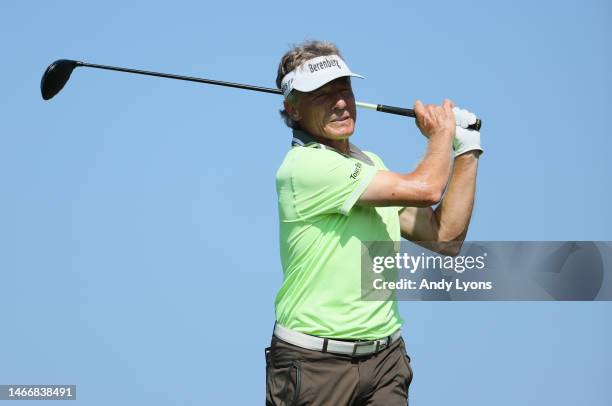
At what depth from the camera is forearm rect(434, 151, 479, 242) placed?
4.81 m

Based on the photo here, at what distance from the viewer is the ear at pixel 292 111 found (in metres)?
4.77

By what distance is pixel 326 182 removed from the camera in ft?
14.4

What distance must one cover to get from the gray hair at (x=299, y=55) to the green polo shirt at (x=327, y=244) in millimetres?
396

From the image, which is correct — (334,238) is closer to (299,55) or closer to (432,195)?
(432,195)

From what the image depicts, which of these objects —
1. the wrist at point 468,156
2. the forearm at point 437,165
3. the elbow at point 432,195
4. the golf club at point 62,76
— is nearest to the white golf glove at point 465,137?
the wrist at point 468,156

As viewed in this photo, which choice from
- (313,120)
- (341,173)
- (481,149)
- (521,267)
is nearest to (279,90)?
(313,120)

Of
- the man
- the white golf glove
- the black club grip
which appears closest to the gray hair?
the man

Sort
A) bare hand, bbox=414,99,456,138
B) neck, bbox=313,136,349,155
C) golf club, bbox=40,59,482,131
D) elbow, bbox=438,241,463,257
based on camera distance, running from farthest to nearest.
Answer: golf club, bbox=40,59,482,131 → elbow, bbox=438,241,463,257 → neck, bbox=313,136,349,155 → bare hand, bbox=414,99,456,138

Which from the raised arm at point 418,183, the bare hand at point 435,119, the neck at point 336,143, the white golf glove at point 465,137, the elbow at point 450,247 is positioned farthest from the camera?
the elbow at point 450,247

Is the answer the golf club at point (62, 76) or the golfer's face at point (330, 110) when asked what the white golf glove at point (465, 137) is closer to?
the golfer's face at point (330, 110)

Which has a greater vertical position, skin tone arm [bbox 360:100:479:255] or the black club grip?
the black club grip

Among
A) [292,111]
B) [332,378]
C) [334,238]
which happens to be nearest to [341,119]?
[292,111]

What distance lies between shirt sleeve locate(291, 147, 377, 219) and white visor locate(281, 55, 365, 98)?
0.37 m

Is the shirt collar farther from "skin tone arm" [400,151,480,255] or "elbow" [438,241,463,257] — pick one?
"elbow" [438,241,463,257]
